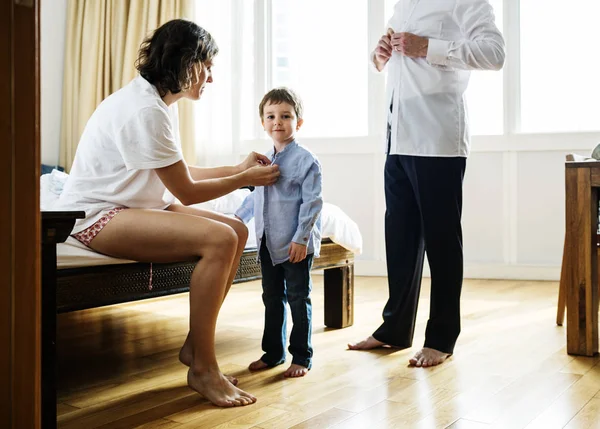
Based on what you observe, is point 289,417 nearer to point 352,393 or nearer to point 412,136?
point 352,393

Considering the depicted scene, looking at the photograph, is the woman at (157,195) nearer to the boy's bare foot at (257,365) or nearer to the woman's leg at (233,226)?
the woman's leg at (233,226)

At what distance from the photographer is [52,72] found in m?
4.95

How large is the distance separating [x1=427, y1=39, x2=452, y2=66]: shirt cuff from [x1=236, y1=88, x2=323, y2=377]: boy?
444 mm

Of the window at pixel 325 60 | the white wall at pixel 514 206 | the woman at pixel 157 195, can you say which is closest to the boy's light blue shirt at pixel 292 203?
the woman at pixel 157 195

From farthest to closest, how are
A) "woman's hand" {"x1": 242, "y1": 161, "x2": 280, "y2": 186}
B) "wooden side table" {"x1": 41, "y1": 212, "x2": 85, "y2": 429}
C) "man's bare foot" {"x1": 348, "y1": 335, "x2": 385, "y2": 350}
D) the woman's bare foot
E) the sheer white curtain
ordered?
the sheer white curtain → "man's bare foot" {"x1": 348, "y1": 335, "x2": 385, "y2": 350} → "woman's hand" {"x1": 242, "y1": 161, "x2": 280, "y2": 186} → the woman's bare foot → "wooden side table" {"x1": 41, "y1": 212, "x2": 85, "y2": 429}

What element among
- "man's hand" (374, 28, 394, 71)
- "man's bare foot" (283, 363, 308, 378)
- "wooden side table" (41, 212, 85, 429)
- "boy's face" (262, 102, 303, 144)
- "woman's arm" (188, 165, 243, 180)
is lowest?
"man's bare foot" (283, 363, 308, 378)

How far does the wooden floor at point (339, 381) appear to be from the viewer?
1483mm

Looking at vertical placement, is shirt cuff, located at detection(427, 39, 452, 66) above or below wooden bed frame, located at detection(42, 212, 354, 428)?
above

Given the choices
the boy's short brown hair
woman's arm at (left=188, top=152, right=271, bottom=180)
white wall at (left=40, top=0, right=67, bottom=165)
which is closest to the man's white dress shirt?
the boy's short brown hair

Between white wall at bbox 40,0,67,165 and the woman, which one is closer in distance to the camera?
the woman

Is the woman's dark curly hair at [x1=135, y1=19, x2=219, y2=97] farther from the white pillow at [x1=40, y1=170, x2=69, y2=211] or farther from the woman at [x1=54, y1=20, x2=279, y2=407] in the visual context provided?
the white pillow at [x1=40, y1=170, x2=69, y2=211]

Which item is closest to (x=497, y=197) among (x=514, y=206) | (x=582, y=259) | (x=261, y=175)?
(x=514, y=206)

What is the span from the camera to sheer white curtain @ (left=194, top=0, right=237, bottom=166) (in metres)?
4.88

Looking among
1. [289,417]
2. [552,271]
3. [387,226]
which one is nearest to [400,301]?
[387,226]
